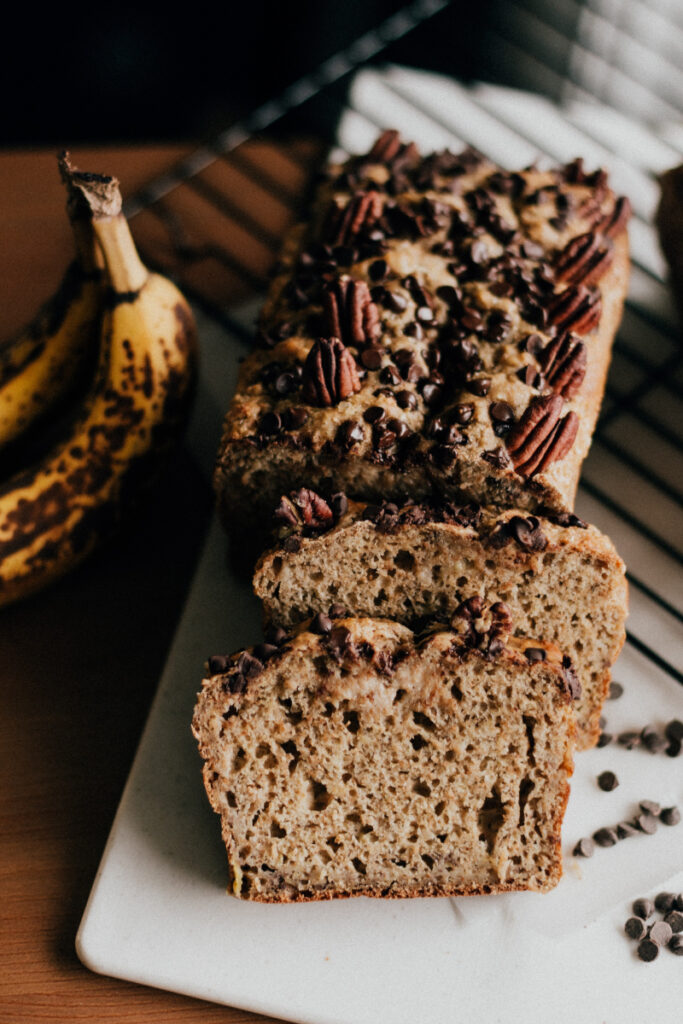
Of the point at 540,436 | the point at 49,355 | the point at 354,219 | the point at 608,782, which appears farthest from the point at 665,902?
the point at 49,355

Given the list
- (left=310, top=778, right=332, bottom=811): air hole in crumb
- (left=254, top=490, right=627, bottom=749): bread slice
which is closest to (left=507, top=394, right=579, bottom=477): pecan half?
(left=254, top=490, right=627, bottom=749): bread slice

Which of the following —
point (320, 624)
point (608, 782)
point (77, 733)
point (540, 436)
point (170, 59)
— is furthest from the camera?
point (170, 59)

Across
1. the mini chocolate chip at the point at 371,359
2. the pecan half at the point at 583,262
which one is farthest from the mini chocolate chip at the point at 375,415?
the pecan half at the point at 583,262

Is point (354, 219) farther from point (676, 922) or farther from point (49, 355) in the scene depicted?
point (676, 922)

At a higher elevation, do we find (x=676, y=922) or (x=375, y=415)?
(x=375, y=415)

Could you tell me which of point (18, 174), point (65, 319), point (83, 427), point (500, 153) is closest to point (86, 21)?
point (18, 174)

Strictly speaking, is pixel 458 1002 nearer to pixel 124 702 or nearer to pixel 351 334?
pixel 124 702

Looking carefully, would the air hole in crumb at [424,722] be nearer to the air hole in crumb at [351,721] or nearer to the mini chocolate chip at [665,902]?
the air hole in crumb at [351,721]

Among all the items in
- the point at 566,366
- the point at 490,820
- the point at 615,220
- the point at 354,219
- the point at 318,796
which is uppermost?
the point at 615,220

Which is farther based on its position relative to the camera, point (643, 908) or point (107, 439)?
point (107, 439)
